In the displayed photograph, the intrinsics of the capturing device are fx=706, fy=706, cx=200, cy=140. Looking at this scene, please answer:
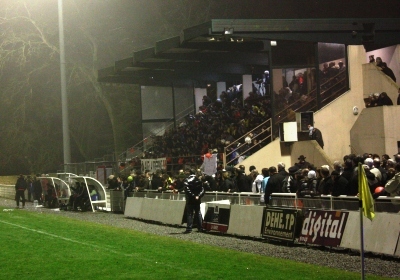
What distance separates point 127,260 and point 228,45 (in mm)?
19147

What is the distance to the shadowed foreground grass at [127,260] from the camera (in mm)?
12727

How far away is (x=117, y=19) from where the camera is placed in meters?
46.2

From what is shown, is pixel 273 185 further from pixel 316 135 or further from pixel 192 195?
pixel 316 135

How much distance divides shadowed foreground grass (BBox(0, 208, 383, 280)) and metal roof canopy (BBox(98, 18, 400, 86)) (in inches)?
423

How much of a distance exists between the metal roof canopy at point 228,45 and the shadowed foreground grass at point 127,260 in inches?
423

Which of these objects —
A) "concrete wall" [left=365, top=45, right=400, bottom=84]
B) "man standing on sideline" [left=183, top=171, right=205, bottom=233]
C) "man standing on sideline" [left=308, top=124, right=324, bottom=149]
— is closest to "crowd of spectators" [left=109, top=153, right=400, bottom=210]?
"man standing on sideline" [left=183, top=171, right=205, bottom=233]

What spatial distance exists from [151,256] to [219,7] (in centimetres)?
3093

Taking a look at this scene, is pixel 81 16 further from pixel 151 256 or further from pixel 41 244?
pixel 151 256

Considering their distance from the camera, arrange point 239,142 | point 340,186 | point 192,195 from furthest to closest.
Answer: point 239,142 → point 192,195 → point 340,186

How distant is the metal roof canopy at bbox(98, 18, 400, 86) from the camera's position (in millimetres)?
27469

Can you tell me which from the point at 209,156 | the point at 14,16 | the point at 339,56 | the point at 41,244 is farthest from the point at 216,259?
the point at 14,16

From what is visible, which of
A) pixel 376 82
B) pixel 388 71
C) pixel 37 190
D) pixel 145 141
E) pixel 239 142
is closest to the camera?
pixel 388 71

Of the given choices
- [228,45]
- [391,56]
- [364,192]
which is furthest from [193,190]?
[228,45]

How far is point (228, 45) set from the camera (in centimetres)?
3234
